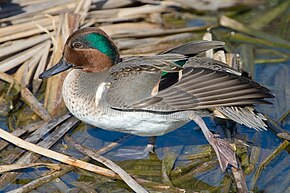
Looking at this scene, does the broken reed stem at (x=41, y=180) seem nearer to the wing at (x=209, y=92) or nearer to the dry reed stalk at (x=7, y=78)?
the wing at (x=209, y=92)

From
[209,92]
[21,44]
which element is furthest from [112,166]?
[21,44]

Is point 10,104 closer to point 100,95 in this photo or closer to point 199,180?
point 100,95

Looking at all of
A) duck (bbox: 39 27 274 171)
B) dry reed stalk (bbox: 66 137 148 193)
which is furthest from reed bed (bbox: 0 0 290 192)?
duck (bbox: 39 27 274 171)

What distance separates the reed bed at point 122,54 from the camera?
179 inches

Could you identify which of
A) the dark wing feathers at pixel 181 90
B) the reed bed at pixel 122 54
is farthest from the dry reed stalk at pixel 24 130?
the dark wing feathers at pixel 181 90

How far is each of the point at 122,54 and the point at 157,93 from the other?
1.78 metres

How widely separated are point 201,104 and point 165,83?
267 mm

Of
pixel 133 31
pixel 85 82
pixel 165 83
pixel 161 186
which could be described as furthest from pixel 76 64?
pixel 133 31

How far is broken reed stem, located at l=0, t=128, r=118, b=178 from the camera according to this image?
14.9ft

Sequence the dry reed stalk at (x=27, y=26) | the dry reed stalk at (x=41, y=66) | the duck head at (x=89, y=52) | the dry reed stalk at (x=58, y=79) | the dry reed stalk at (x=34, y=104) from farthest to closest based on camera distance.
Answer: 1. the dry reed stalk at (x=27, y=26)
2. the dry reed stalk at (x=41, y=66)
3. the dry reed stalk at (x=58, y=79)
4. the dry reed stalk at (x=34, y=104)
5. the duck head at (x=89, y=52)

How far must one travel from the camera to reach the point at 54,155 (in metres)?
4.61

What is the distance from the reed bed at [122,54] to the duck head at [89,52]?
1.72 ft

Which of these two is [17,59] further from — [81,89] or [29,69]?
[81,89]

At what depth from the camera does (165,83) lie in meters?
4.44
